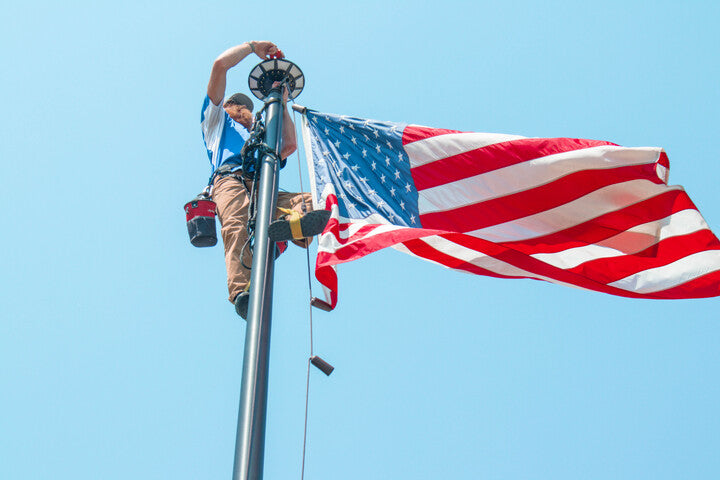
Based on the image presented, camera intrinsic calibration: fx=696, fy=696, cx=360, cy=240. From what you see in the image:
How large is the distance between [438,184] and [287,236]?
263 centimetres

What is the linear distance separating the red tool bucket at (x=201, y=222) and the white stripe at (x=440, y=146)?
204 centimetres

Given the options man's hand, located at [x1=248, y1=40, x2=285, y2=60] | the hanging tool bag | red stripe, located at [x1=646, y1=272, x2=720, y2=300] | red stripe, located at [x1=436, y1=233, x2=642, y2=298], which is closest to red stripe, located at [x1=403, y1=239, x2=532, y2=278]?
red stripe, located at [x1=436, y1=233, x2=642, y2=298]

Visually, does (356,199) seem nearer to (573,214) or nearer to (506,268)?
(506,268)

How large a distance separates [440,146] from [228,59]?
78.4 inches

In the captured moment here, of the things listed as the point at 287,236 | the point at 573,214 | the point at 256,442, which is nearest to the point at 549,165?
the point at 573,214

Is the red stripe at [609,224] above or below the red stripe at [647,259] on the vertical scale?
above

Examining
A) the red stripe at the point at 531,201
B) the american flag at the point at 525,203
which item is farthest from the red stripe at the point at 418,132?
the red stripe at the point at 531,201

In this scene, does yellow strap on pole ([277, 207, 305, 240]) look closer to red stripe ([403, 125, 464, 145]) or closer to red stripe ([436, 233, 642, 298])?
red stripe ([436, 233, 642, 298])

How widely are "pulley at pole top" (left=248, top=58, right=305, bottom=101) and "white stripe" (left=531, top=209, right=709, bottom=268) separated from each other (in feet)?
8.35

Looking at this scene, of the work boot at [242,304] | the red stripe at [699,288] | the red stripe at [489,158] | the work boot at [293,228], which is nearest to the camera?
the work boot at [293,228]

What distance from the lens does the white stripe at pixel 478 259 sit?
561 centimetres

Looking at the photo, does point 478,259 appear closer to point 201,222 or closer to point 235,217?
point 235,217

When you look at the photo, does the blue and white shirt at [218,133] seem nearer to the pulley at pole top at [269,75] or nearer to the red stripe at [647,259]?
the pulley at pole top at [269,75]

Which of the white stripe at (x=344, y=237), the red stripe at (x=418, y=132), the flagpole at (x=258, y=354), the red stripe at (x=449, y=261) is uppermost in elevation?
the red stripe at (x=418, y=132)
